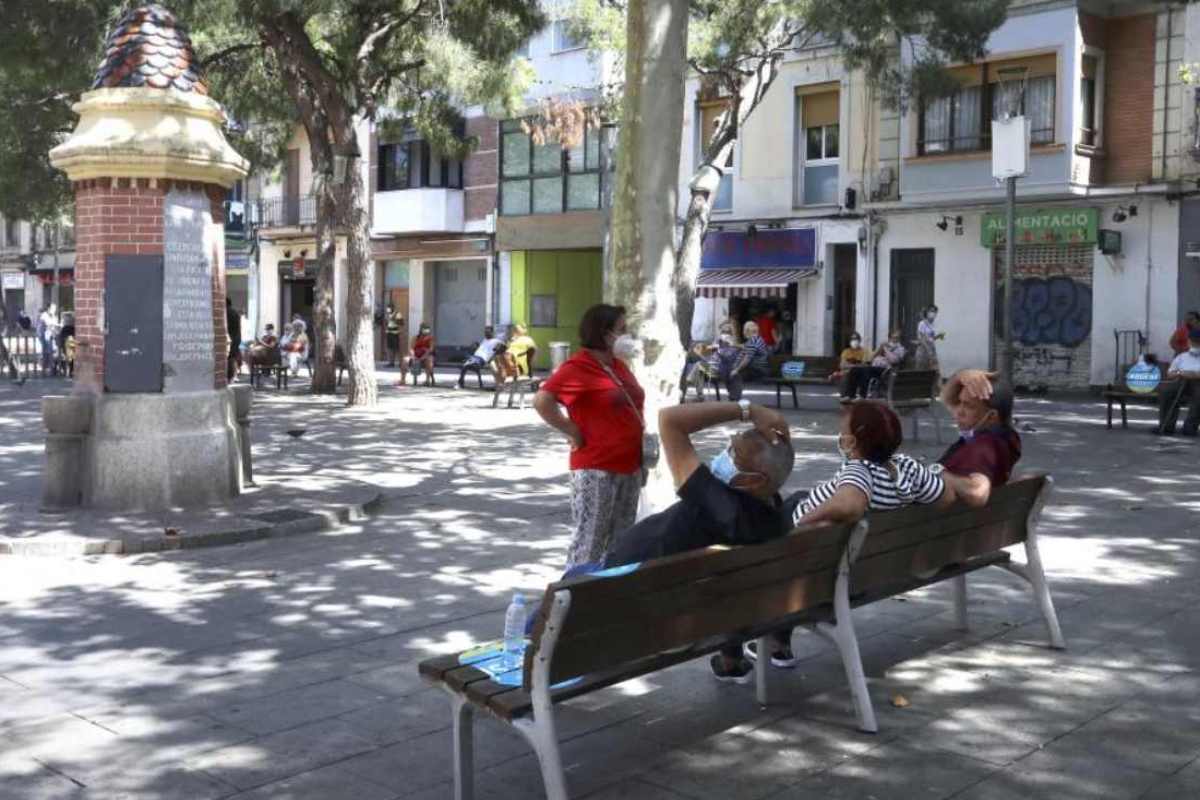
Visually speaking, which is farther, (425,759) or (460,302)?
(460,302)

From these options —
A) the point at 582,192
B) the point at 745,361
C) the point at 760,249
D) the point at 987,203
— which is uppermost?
the point at 582,192

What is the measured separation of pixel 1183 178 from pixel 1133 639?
772 inches

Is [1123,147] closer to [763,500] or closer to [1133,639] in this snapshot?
[1133,639]

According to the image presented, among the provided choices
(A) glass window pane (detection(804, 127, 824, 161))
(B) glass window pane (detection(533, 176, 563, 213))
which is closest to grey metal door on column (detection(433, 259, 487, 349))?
(B) glass window pane (detection(533, 176, 563, 213))

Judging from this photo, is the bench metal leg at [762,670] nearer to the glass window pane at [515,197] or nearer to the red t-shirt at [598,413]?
the red t-shirt at [598,413]

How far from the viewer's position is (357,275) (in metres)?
20.3

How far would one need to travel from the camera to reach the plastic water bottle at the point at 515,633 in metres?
4.22

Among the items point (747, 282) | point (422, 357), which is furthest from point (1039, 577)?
point (747, 282)

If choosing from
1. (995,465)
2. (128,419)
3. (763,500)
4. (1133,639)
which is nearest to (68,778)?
(763,500)

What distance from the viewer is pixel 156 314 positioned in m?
9.84

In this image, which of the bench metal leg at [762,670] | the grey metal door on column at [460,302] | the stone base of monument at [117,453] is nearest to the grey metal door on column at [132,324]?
the stone base of monument at [117,453]

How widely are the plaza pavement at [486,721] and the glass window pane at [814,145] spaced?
66.2 feet

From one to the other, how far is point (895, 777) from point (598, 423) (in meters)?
2.26

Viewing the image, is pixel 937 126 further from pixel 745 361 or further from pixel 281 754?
pixel 281 754
